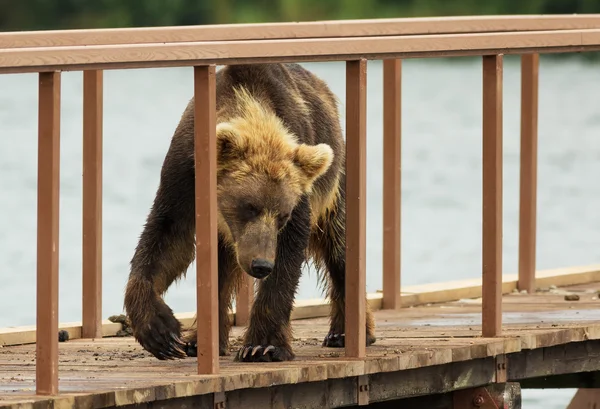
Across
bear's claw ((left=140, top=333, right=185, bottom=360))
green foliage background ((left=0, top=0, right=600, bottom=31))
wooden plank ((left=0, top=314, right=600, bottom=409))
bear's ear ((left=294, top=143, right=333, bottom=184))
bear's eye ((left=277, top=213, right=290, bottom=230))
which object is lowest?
wooden plank ((left=0, top=314, right=600, bottom=409))

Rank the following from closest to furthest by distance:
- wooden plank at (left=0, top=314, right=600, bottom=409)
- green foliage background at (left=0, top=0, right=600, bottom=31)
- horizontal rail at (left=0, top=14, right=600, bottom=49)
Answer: wooden plank at (left=0, top=314, right=600, bottom=409)
horizontal rail at (left=0, top=14, right=600, bottom=49)
green foliage background at (left=0, top=0, right=600, bottom=31)

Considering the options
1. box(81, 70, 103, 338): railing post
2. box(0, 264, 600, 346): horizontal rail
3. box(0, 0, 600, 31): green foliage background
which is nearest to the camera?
box(0, 264, 600, 346): horizontal rail

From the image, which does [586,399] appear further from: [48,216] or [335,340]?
[48,216]

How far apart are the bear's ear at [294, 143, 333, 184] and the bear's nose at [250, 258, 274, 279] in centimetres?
56

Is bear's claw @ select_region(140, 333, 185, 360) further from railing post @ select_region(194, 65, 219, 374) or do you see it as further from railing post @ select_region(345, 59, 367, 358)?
railing post @ select_region(345, 59, 367, 358)

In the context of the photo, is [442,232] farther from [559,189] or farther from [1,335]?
[1,335]

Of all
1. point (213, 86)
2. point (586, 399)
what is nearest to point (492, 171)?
point (213, 86)

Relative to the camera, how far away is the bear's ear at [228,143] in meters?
6.59

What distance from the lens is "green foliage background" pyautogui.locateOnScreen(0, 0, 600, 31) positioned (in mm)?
33188

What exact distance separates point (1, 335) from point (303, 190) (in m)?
1.60

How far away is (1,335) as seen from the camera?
24.3 feet

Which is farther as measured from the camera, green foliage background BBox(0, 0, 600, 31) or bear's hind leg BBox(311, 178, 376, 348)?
green foliage background BBox(0, 0, 600, 31)

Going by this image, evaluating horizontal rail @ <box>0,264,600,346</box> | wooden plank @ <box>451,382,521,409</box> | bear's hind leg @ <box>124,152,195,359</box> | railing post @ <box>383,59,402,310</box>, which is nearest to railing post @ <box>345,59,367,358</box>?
bear's hind leg @ <box>124,152,195,359</box>

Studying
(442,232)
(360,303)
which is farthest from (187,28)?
(442,232)
